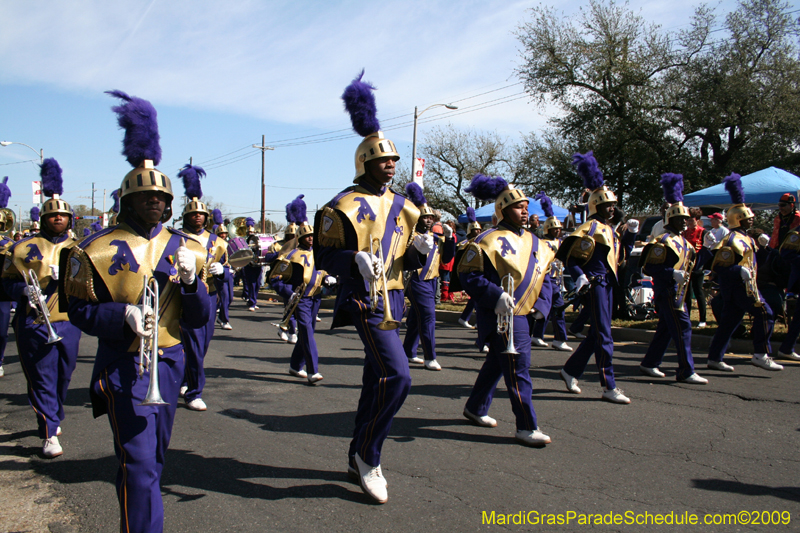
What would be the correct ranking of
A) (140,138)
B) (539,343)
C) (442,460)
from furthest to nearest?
(539,343)
(442,460)
(140,138)

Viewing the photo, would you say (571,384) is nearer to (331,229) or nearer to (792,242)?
(331,229)

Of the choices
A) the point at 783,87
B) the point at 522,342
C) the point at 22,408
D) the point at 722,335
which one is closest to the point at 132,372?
the point at 522,342

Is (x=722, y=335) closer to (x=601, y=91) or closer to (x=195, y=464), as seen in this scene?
(x=195, y=464)

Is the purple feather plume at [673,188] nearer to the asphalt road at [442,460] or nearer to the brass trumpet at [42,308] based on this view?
the asphalt road at [442,460]

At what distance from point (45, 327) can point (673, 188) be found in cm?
683

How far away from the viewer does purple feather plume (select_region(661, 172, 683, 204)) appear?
24.8 feet

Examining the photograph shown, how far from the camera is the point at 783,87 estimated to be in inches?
886

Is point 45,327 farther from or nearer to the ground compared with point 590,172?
nearer to the ground

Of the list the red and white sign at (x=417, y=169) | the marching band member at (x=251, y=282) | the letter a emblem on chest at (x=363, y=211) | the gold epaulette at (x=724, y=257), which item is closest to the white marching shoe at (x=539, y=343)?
the gold epaulette at (x=724, y=257)

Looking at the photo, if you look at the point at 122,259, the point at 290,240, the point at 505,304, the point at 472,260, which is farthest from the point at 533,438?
the point at 290,240

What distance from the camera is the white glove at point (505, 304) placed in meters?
4.69

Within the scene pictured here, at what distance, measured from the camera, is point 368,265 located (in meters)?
3.69

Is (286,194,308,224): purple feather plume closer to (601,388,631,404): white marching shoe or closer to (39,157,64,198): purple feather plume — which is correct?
(39,157,64,198): purple feather plume

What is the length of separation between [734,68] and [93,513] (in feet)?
85.6
